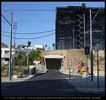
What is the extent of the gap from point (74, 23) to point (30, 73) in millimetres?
59589

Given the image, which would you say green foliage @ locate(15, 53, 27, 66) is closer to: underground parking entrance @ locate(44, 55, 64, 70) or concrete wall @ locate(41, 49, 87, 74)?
concrete wall @ locate(41, 49, 87, 74)

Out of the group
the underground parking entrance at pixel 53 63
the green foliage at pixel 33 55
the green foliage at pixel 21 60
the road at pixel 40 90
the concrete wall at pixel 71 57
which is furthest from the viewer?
the underground parking entrance at pixel 53 63

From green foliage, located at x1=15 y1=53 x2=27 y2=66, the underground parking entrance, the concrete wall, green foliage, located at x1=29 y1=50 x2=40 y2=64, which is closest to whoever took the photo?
green foliage, located at x1=15 y1=53 x2=27 y2=66

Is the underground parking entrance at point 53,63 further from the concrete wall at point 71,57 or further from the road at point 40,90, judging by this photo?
the road at point 40,90

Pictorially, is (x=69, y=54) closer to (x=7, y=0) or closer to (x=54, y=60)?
(x=54, y=60)

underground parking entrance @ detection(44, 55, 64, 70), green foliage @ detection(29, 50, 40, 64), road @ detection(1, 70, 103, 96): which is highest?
green foliage @ detection(29, 50, 40, 64)

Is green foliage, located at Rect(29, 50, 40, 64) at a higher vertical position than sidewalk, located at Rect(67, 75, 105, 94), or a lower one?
higher

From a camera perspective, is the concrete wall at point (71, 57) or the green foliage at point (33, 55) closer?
the concrete wall at point (71, 57)

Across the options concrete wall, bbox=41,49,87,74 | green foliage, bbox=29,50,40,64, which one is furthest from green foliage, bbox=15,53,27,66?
green foliage, bbox=29,50,40,64

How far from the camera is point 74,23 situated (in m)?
118

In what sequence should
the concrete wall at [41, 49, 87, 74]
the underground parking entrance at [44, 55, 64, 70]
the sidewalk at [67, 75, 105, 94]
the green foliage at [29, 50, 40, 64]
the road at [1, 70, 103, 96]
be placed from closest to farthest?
the road at [1, 70, 103, 96] → the sidewalk at [67, 75, 105, 94] → the concrete wall at [41, 49, 87, 74] → the green foliage at [29, 50, 40, 64] → the underground parking entrance at [44, 55, 64, 70]

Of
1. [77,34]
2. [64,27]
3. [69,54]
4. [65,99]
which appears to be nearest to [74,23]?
[77,34]

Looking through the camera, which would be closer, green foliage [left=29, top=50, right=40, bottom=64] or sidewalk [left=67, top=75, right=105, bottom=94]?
sidewalk [left=67, top=75, right=105, bottom=94]

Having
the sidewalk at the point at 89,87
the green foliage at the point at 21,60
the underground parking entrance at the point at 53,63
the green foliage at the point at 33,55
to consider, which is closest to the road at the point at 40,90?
the sidewalk at the point at 89,87
